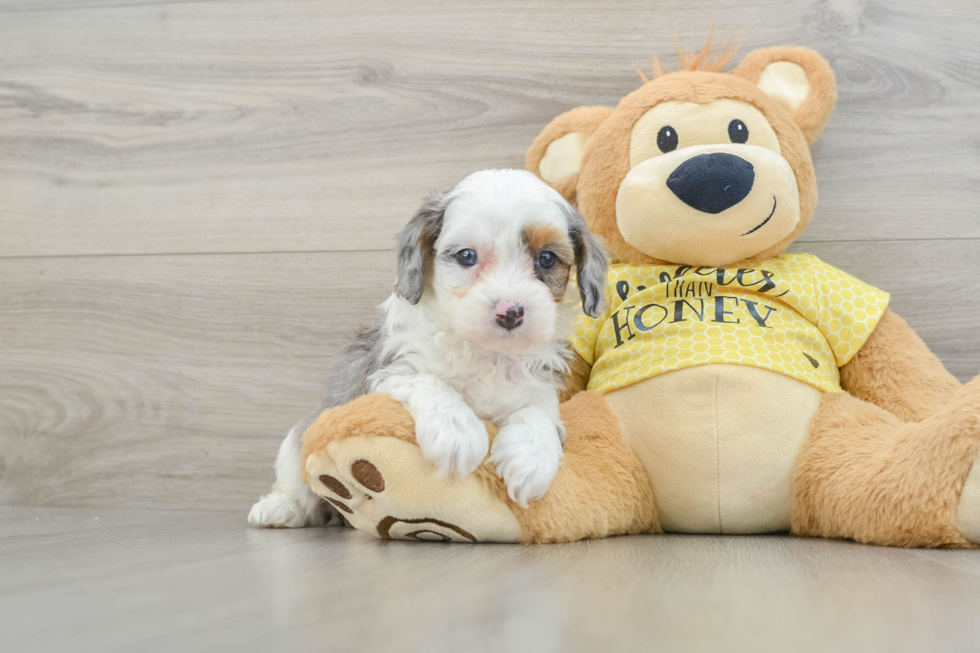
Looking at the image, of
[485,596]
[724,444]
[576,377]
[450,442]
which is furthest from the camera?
[576,377]

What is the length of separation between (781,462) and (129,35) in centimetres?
186

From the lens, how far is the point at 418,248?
1241mm

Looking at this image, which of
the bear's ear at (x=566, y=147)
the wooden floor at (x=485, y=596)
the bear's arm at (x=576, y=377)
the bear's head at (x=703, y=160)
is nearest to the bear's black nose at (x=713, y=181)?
the bear's head at (x=703, y=160)

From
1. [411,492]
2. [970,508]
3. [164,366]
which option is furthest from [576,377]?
[164,366]

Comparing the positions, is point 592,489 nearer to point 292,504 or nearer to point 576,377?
point 576,377

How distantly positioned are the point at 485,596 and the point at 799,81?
4.17ft

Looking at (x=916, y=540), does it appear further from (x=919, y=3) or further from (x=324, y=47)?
(x=324, y=47)

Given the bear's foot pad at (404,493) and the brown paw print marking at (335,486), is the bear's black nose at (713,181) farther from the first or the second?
the brown paw print marking at (335,486)

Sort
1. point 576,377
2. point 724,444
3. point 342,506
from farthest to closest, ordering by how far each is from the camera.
Result: point 576,377 → point 724,444 → point 342,506

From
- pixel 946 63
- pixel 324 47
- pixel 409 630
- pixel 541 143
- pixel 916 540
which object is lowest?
pixel 916 540

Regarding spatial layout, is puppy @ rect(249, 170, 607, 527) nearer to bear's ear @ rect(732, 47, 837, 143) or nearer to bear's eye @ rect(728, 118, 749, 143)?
bear's eye @ rect(728, 118, 749, 143)

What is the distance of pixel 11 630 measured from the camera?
66 cm

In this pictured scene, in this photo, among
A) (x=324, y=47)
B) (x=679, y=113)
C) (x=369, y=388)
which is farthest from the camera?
(x=324, y=47)

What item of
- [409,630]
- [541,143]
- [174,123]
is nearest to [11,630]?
[409,630]
